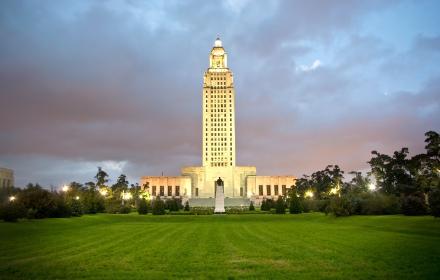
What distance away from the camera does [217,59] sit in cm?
15688

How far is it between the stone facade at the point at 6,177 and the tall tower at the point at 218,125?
208 ft

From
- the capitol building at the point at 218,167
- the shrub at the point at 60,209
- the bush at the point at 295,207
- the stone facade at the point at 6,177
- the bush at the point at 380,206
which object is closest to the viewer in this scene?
the shrub at the point at 60,209

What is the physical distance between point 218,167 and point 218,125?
15.3 m

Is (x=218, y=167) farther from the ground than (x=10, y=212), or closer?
farther from the ground

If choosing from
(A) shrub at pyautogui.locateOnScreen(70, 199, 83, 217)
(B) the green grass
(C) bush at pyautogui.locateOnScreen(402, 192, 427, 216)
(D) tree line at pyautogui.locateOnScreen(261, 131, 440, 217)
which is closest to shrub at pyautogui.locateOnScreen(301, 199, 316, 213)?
(D) tree line at pyautogui.locateOnScreen(261, 131, 440, 217)

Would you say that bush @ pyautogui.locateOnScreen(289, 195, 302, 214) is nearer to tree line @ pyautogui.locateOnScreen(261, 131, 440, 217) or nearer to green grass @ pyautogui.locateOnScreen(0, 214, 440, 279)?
tree line @ pyautogui.locateOnScreen(261, 131, 440, 217)

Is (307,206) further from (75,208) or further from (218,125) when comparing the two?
(218,125)

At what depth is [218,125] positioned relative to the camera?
144375mm

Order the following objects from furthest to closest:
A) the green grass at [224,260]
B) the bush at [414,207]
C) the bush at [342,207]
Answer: the bush at [342,207] → the bush at [414,207] → the green grass at [224,260]

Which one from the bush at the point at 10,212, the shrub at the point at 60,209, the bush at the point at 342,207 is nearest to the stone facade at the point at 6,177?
the shrub at the point at 60,209

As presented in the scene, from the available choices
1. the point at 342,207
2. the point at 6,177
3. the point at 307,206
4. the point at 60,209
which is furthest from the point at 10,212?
the point at 6,177

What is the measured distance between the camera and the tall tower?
14375cm

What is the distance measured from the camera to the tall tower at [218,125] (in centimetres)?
14375

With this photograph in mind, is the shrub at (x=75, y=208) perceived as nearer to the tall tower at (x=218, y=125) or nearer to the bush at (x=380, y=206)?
the bush at (x=380, y=206)
